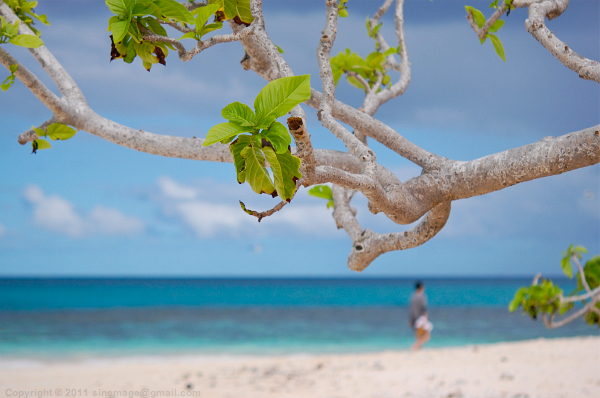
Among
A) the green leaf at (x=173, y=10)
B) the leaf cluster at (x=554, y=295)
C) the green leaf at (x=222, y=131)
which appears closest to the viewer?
the green leaf at (x=222, y=131)

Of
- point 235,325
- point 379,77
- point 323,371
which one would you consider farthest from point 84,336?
point 379,77

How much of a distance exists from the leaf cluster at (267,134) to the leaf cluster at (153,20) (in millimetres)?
572

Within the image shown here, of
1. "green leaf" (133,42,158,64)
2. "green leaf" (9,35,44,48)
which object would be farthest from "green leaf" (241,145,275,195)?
"green leaf" (9,35,44,48)

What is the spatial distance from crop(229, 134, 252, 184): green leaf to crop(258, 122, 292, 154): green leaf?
5 centimetres

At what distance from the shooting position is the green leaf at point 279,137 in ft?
2.95

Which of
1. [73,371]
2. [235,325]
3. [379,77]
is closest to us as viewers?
[379,77]

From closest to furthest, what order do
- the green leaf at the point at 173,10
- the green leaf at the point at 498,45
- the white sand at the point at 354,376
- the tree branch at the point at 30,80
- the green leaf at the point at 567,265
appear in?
the green leaf at the point at 173,10, the tree branch at the point at 30,80, the green leaf at the point at 498,45, the green leaf at the point at 567,265, the white sand at the point at 354,376

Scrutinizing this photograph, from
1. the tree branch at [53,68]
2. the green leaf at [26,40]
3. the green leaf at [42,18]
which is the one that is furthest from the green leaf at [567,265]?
the green leaf at [42,18]

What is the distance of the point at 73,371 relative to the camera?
894 centimetres

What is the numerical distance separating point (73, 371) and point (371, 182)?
31.5 ft

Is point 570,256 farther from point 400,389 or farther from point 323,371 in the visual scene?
point 323,371

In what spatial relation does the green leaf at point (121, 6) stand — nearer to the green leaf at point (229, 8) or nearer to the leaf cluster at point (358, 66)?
the green leaf at point (229, 8)

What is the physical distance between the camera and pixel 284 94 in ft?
2.96

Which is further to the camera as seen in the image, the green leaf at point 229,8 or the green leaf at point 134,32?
the green leaf at point 229,8
